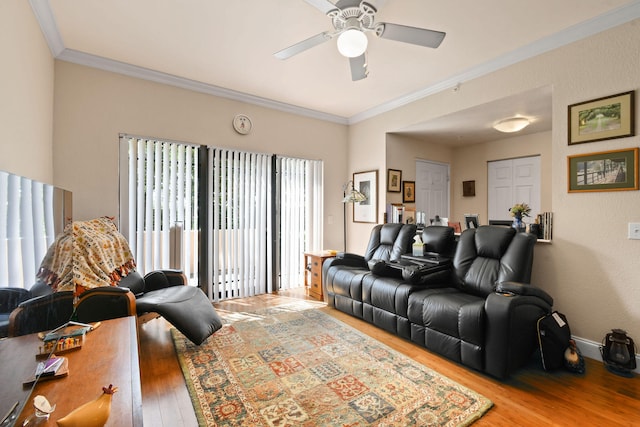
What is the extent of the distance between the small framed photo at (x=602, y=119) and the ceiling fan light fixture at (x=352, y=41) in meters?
2.03

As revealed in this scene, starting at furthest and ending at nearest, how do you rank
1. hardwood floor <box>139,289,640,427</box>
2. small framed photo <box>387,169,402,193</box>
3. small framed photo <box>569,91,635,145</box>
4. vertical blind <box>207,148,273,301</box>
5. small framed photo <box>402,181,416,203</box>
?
1. small framed photo <box>402,181,416,203</box>
2. small framed photo <box>387,169,402,193</box>
3. vertical blind <box>207,148,273,301</box>
4. small framed photo <box>569,91,635,145</box>
5. hardwood floor <box>139,289,640,427</box>

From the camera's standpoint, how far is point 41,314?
1.14 metres

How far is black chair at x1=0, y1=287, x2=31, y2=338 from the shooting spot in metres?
0.85

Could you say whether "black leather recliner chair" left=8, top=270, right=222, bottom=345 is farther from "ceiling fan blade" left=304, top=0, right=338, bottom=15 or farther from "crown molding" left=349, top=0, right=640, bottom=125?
"crown molding" left=349, top=0, right=640, bottom=125

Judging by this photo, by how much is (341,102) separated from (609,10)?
2.84 meters

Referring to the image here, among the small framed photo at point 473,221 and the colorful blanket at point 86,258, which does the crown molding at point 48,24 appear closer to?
the colorful blanket at point 86,258

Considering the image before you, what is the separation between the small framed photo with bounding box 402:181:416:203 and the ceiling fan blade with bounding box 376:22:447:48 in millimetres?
2700

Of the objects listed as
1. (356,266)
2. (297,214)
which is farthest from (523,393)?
(297,214)

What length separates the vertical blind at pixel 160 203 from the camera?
331 centimetres

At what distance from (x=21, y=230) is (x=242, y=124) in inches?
131

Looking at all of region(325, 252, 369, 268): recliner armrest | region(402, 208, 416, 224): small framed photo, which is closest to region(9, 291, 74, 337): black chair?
region(325, 252, 369, 268): recliner armrest

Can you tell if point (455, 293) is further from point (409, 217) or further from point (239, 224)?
point (239, 224)

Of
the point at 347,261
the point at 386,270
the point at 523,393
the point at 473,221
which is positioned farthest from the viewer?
the point at 347,261

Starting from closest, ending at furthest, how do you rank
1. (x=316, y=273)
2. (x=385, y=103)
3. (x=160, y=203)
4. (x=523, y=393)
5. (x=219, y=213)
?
(x=523, y=393), (x=160, y=203), (x=219, y=213), (x=316, y=273), (x=385, y=103)
